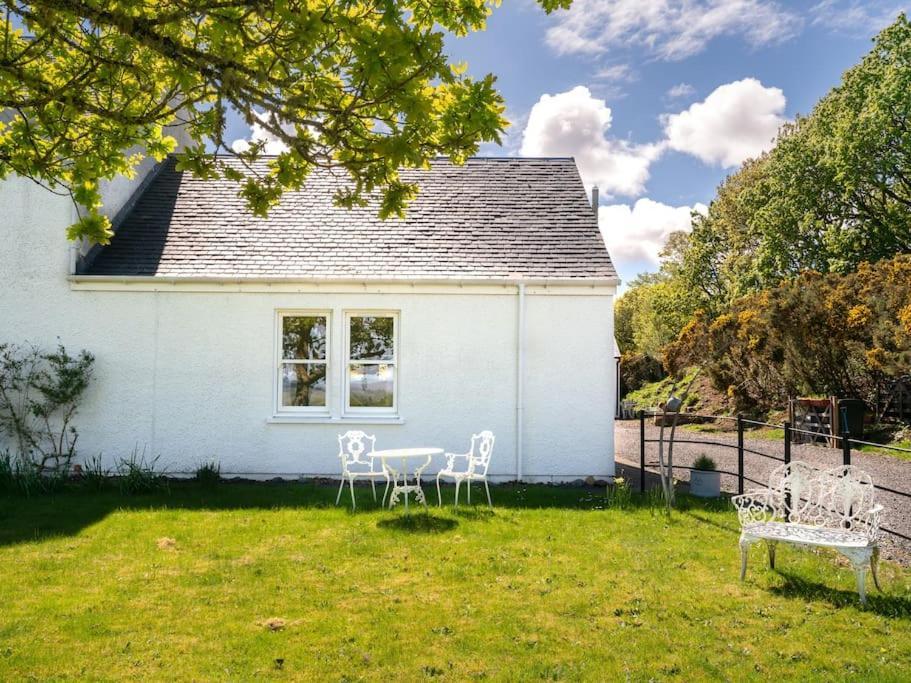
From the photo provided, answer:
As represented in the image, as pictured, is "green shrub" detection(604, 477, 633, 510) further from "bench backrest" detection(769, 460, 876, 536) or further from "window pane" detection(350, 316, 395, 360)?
"window pane" detection(350, 316, 395, 360)

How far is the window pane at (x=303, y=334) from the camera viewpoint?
12.5m

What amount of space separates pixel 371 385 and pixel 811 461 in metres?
9.46

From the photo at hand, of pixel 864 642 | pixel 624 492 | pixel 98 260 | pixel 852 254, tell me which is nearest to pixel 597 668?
pixel 864 642

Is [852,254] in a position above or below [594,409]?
above

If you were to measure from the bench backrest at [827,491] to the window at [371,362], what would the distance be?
6.89 metres

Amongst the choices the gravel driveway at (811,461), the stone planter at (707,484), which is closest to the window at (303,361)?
the stone planter at (707,484)

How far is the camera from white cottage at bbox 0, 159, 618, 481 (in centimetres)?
1209

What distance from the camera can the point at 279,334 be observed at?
1239 centimetres

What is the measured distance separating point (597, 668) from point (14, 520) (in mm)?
7913

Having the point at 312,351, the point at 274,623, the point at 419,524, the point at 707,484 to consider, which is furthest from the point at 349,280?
the point at 274,623

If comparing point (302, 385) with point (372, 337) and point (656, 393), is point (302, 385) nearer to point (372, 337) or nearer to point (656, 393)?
point (372, 337)

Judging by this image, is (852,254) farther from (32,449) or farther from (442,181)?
(32,449)

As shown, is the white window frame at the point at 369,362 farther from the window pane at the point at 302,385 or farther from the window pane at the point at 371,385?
the window pane at the point at 302,385

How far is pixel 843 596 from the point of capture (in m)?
6.15
